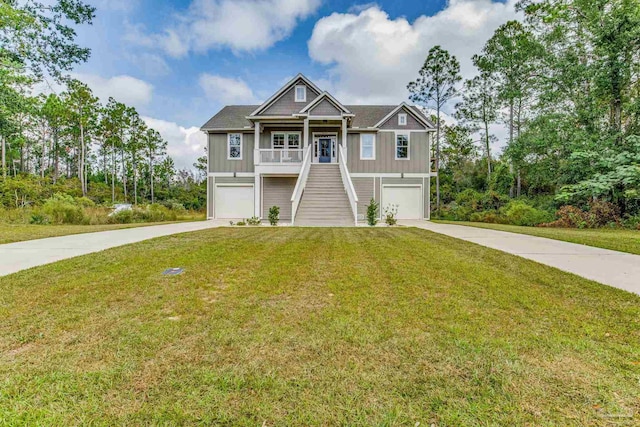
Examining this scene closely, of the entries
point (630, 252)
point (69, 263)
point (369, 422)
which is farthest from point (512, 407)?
point (630, 252)

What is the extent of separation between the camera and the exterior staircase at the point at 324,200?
41.8ft

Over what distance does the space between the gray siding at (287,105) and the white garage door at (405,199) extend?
21.9 ft

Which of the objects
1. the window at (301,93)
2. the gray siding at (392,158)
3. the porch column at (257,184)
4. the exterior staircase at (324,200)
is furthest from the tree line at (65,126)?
the gray siding at (392,158)

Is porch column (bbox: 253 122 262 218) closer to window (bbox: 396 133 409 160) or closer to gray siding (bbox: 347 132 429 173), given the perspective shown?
gray siding (bbox: 347 132 429 173)

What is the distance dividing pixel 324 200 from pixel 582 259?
9878 mm

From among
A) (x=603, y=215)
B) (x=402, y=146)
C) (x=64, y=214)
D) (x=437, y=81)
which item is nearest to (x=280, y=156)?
(x=402, y=146)

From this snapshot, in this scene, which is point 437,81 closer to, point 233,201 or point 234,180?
Answer: point 234,180

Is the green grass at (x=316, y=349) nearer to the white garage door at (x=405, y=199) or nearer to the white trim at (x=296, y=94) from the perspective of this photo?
the white garage door at (x=405, y=199)

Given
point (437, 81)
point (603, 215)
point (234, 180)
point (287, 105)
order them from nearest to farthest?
point (603, 215) → point (287, 105) → point (234, 180) → point (437, 81)

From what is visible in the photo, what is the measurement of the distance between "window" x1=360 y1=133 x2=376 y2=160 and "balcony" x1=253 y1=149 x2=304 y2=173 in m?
3.75

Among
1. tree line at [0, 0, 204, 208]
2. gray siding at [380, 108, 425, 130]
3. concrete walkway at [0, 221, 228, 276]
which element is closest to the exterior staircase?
gray siding at [380, 108, 425, 130]

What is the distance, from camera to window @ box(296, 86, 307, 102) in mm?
16438

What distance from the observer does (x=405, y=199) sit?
17297 mm

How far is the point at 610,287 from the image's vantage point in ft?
12.0
